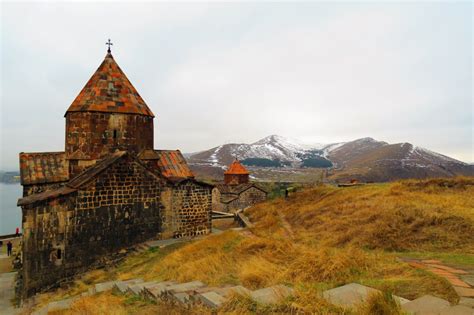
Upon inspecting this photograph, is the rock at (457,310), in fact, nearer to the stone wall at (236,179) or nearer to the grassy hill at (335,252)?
the grassy hill at (335,252)

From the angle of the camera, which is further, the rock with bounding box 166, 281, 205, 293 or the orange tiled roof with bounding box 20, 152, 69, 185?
the orange tiled roof with bounding box 20, 152, 69, 185

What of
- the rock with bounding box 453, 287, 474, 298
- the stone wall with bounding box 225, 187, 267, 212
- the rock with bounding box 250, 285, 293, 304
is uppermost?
the rock with bounding box 453, 287, 474, 298

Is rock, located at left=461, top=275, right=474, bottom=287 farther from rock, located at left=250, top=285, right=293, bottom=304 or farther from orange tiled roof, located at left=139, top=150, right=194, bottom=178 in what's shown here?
orange tiled roof, located at left=139, top=150, right=194, bottom=178

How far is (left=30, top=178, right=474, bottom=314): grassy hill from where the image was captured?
4113 millimetres

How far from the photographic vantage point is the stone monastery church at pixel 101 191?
9789mm

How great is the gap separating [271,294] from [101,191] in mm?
8628

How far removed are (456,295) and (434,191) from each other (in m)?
8.96

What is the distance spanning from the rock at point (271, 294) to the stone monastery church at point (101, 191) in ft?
27.1

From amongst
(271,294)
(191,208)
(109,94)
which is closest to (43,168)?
(109,94)

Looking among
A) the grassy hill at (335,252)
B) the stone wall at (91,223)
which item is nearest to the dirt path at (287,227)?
the grassy hill at (335,252)

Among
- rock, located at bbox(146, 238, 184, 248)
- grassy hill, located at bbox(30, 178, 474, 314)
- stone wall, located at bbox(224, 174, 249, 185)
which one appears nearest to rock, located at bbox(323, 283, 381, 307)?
grassy hill, located at bbox(30, 178, 474, 314)

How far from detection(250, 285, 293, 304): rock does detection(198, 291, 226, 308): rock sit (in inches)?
16.7

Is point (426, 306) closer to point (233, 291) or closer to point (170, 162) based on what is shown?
point (233, 291)

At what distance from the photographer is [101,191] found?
1089cm
